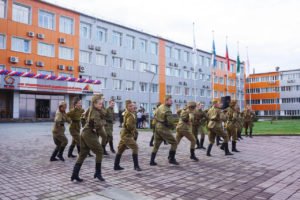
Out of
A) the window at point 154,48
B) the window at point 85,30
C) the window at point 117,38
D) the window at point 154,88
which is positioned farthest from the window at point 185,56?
the window at point 85,30

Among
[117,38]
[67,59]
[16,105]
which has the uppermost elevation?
[117,38]

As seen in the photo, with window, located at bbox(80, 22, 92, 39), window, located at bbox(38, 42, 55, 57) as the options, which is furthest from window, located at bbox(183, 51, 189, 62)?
window, located at bbox(38, 42, 55, 57)

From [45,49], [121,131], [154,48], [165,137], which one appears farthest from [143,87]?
[121,131]

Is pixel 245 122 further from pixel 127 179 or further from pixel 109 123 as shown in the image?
pixel 127 179

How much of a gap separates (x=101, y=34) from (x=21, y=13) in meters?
11.5

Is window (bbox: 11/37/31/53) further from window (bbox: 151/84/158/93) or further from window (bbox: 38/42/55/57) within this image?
window (bbox: 151/84/158/93)

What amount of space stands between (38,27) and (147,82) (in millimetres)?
19498

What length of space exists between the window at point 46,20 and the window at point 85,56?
503 cm

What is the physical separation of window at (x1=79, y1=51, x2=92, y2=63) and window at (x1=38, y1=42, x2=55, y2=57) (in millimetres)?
4108

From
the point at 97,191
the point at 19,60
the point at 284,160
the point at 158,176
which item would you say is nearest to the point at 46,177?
the point at 97,191

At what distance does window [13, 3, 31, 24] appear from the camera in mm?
33875

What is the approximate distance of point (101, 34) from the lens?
4272 centimetres

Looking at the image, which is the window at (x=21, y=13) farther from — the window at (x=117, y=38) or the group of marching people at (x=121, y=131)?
the group of marching people at (x=121, y=131)

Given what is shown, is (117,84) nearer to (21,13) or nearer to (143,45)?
(143,45)
